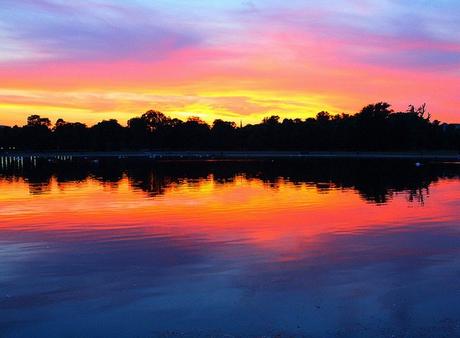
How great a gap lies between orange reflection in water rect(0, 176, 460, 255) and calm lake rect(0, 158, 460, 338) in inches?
4.7

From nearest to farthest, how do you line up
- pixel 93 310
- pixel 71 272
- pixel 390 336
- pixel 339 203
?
1. pixel 390 336
2. pixel 93 310
3. pixel 71 272
4. pixel 339 203

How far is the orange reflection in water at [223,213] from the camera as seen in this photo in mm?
22562

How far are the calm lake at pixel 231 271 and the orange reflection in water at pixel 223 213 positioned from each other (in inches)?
4.7

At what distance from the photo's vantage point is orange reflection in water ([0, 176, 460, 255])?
22.6 meters

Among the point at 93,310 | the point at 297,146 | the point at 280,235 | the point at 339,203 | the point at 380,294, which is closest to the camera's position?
the point at 93,310

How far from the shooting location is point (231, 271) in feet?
50.3

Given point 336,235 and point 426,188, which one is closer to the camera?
point 336,235

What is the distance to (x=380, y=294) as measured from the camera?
13.0m

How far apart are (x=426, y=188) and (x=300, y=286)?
3270 centimetres

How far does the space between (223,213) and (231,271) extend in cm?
1357

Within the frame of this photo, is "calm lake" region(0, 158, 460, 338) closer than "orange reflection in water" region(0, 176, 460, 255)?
Yes

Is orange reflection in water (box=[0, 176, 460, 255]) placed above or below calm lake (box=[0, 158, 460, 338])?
above

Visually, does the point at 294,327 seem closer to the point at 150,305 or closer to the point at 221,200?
the point at 150,305

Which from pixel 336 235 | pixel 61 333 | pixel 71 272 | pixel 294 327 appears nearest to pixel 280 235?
pixel 336 235
